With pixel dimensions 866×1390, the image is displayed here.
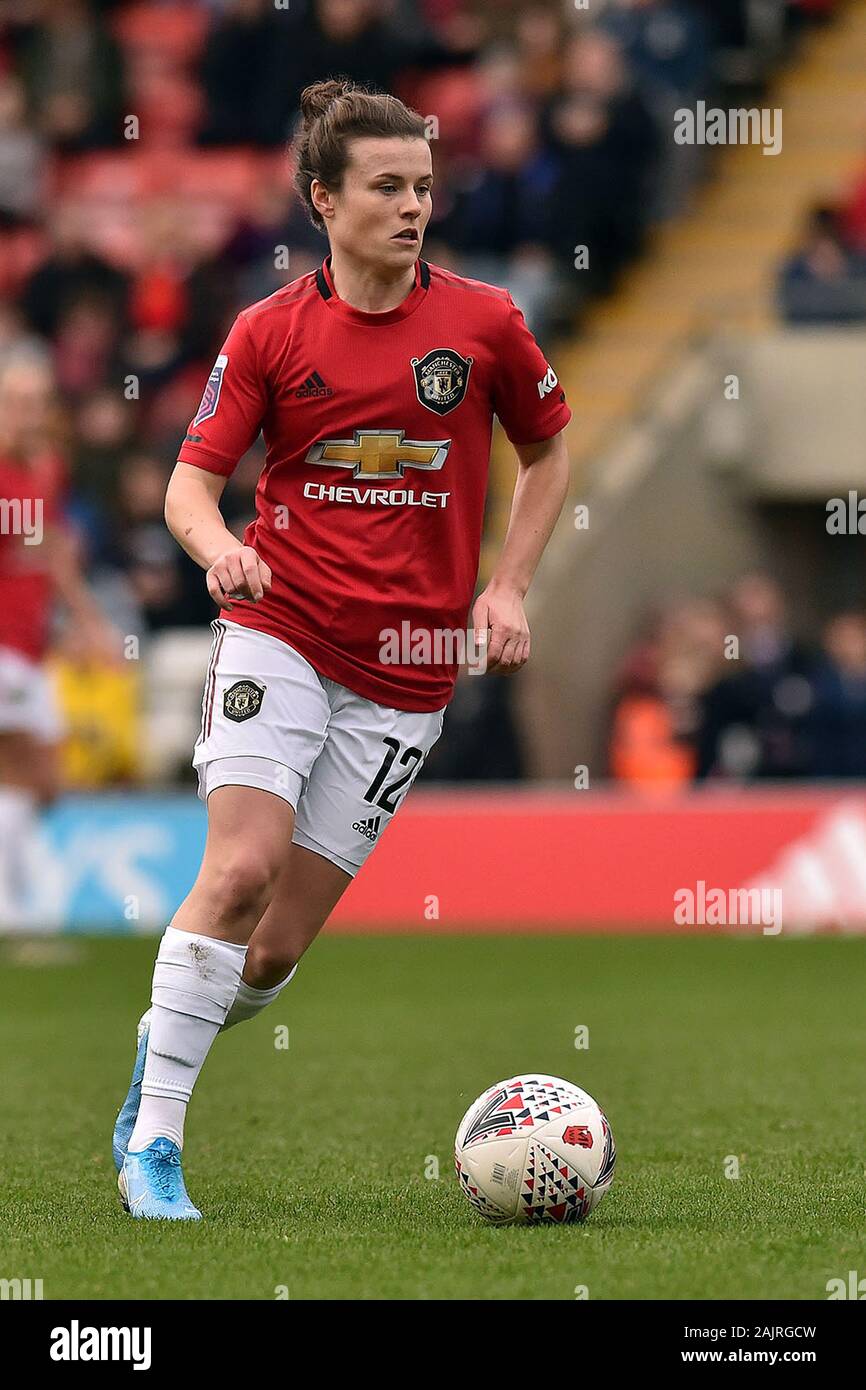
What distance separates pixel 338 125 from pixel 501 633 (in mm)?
1289

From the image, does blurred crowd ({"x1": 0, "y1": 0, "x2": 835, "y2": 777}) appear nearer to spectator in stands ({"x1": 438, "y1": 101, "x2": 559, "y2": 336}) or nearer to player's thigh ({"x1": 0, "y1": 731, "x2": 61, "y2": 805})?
spectator in stands ({"x1": 438, "y1": 101, "x2": 559, "y2": 336})

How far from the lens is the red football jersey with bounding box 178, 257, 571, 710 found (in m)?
5.64

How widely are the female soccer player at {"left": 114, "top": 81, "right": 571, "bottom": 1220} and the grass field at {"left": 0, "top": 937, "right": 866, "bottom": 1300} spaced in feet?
1.72

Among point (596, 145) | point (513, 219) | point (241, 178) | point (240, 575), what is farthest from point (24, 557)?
point (241, 178)

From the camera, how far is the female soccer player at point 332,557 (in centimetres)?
550

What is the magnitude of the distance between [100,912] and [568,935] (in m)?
2.99

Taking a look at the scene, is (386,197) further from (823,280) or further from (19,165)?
(19,165)

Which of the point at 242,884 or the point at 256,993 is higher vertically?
the point at 242,884

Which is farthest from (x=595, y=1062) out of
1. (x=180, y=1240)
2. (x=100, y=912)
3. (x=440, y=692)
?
(x=100, y=912)

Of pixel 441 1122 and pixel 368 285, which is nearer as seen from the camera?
pixel 368 285

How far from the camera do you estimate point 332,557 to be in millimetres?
5715

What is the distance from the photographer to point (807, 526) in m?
17.5

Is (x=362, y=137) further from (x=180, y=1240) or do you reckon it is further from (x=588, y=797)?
(x=588, y=797)
